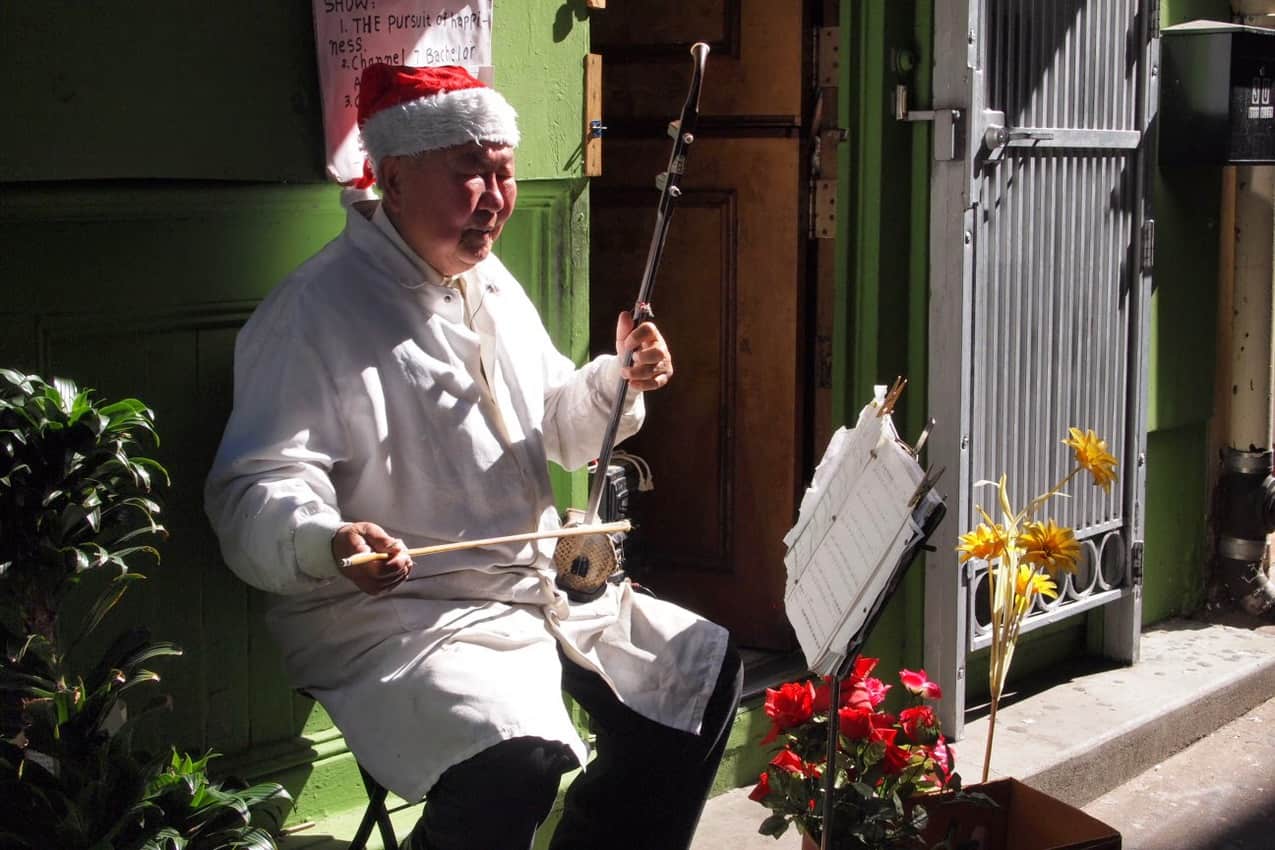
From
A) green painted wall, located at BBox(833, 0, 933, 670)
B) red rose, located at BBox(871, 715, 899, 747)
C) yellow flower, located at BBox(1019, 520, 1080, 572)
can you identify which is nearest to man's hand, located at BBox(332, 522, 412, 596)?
red rose, located at BBox(871, 715, 899, 747)

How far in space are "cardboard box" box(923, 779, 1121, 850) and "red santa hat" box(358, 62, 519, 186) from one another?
154 cm

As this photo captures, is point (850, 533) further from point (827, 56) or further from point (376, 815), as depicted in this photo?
point (827, 56)

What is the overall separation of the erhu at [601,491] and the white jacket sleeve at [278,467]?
0.85 feet

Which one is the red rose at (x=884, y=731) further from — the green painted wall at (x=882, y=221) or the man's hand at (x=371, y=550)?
the green painted wall at (x=882, y=221)

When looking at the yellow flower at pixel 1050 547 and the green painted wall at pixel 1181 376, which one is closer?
the yellow flower at pixel 1050 547

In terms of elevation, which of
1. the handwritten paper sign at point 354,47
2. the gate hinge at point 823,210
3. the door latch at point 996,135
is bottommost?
the gate hinge at point 823,210

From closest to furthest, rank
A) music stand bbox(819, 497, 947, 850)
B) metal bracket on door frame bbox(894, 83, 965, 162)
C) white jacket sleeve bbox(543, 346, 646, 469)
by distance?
music stand bbox(819, 497, 947, 850)
white jacket sleeve bbox(543, 346, 646, 469)
metal bracket on door frame bbox(894, 83, 965, 162)

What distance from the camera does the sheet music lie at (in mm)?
2410

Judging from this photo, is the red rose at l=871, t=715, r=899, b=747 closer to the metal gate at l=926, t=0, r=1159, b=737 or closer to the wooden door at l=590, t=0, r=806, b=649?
the metal gate at l=926, t=0, r=1159, b=737

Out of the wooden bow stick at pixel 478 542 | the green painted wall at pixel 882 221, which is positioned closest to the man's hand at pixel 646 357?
the wooden bow stick at pixel 478 542

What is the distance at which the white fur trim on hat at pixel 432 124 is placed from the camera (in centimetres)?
286

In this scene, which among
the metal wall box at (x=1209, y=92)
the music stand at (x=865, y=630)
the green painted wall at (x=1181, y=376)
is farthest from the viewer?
the green painted wall at (x=1181, y=376)

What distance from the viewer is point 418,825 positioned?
9.14ft

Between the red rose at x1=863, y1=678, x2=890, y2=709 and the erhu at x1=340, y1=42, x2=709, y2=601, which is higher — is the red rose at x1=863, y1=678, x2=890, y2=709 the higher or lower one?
the lower one
